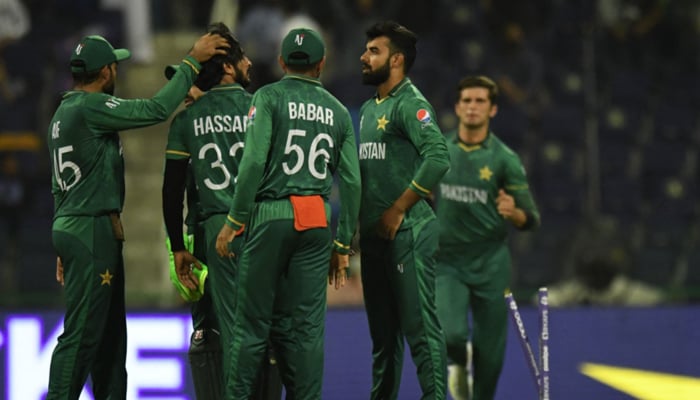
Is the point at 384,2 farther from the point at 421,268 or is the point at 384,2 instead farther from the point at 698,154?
the point at 421,268

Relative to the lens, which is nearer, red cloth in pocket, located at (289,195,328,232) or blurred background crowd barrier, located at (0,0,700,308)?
red cloth in pocket, located at (289,195,328,232)

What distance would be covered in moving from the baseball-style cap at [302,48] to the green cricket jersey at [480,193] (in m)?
2.12

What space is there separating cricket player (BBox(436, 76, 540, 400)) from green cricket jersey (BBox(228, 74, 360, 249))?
188 centimetres

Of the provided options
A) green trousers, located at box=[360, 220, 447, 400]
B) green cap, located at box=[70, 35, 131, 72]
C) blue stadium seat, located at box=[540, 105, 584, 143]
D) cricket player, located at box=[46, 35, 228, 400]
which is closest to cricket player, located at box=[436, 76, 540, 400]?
green trousers, located at box=[360, 220, 447, 400]

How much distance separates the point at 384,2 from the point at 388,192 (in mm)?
7987

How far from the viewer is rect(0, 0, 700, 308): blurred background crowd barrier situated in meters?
13.5

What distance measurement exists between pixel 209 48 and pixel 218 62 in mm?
109

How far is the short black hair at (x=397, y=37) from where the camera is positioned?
761 centimetres

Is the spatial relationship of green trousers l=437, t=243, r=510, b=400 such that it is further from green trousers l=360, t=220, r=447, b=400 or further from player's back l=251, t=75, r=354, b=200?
player's back l=251, t=75, r=354, b=200

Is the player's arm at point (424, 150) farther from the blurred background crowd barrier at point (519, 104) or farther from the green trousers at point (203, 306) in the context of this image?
the blurred background crowd barrier at point (519, 104)

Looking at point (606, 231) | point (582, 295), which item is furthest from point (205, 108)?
point (606, 231)

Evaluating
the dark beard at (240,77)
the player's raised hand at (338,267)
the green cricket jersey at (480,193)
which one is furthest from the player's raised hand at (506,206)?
the dark beard at (240,77)

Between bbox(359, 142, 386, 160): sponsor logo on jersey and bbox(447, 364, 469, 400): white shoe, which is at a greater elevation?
bbox(359, 142, 386, 160): sponsor logo on jersey

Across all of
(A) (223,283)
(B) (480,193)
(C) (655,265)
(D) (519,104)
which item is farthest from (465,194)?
(D) (519,104)
